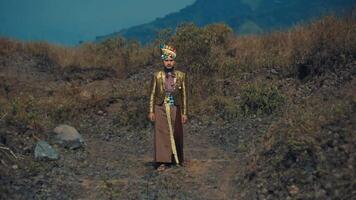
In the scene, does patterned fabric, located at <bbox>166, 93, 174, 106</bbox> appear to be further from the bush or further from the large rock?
the bush

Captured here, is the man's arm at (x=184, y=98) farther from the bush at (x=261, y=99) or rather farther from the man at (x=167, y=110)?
the bush at (x=261, y=99)

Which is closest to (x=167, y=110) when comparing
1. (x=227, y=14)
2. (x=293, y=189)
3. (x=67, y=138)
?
(x=67, y=138)

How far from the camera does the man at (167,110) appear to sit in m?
8.35

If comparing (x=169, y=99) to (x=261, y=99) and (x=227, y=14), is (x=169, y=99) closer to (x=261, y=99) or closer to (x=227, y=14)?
(x=261, y=99)

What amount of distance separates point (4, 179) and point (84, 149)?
114 inches

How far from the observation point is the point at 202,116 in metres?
12.2

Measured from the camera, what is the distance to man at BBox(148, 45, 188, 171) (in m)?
8.35

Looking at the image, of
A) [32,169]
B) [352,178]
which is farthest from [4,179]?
[352,178]

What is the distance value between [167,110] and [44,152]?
239 cm

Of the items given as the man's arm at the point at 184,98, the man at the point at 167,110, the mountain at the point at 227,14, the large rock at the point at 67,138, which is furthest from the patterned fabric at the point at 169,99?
the mountain at the point at 227,14

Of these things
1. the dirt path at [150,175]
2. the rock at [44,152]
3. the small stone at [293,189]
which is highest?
the rock at [44,152]

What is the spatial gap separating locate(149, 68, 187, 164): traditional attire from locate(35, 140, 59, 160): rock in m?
1.92

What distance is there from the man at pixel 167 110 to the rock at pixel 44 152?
75.5 inches

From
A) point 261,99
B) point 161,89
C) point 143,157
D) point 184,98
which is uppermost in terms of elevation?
point 161,89
